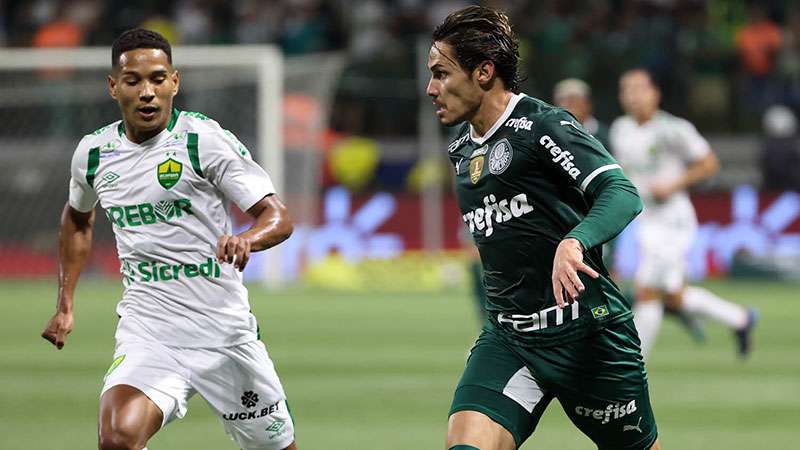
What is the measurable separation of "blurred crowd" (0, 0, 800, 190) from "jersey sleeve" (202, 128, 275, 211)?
1606cm

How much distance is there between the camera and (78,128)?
73.0 feet

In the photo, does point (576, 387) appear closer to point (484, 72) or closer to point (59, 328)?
point (484, 72)

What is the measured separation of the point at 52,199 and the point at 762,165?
35.2 feet

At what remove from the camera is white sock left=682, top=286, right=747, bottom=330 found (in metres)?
12.8

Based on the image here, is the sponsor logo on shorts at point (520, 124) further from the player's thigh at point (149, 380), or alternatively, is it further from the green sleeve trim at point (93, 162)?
the green sleeve trim at point (93, 162)

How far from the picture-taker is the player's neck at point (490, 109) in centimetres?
559

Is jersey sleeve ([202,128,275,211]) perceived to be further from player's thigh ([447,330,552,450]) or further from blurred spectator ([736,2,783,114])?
blurred spectator ([736,2,783,114])

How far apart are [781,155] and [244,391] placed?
17384 mm

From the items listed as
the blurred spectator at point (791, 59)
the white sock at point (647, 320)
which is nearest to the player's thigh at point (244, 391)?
the white sock at point (647, 320)

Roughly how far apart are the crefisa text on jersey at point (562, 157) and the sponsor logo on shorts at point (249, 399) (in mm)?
1686

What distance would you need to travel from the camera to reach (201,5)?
1065 inches

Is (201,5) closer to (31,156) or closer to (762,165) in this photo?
(31,156)

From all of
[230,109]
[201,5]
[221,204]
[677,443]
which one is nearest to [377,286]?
[230,109]

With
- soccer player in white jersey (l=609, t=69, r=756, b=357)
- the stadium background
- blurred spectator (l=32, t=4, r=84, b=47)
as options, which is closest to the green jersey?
soccer player in white jersey (l=609, t=69, r=756, b=357)
